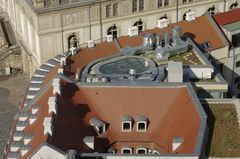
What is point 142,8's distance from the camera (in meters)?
102

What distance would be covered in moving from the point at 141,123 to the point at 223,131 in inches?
350

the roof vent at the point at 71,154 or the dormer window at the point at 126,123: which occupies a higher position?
the dormer window at the point at 126,123

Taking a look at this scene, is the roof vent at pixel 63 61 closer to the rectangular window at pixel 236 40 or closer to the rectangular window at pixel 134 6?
the rectangular window at pixel 236 40

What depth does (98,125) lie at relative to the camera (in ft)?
204

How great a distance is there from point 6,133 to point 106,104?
90.4 ft

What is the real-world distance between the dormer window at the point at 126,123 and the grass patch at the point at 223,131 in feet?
23.8

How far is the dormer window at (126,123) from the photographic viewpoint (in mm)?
63406

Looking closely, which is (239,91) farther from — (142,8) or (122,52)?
(142,8)

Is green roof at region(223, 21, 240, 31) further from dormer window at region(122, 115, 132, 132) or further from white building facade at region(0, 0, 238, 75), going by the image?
dormer window at region(122, 115, 132, 132)

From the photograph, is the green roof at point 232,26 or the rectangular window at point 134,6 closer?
the green roof at point 232,26

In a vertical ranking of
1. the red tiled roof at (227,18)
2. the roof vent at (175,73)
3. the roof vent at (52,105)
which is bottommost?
the roof vent at (52,105)

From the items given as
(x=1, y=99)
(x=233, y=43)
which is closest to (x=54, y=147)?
(x=233, y=43)

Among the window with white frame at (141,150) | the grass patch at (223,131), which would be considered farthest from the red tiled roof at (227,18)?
the window with white frame at (141,150)

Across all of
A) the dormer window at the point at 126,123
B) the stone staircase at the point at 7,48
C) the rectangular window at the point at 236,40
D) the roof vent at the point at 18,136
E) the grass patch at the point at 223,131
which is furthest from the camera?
the stone staircase at the point at 7,48
